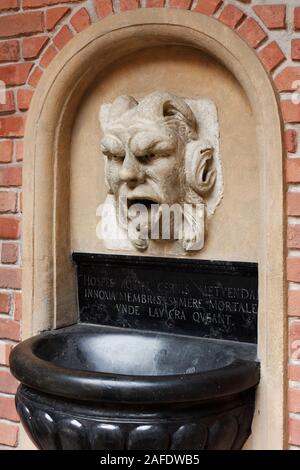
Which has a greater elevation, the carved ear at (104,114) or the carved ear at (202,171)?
the carved ear at (104,114)

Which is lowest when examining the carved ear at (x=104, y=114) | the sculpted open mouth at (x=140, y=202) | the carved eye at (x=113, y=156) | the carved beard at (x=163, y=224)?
the carved beard at (x=163, y=224)

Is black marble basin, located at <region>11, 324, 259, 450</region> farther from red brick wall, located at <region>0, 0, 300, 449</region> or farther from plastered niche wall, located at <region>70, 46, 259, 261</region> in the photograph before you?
plastered niche wall, located at <region>70, 46, 259, 261</region>

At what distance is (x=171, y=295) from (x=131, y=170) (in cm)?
43

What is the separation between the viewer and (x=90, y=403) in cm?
153

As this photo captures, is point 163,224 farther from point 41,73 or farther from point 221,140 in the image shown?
point 41,73

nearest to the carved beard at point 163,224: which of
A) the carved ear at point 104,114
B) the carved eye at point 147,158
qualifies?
the carved eye at point 147,158

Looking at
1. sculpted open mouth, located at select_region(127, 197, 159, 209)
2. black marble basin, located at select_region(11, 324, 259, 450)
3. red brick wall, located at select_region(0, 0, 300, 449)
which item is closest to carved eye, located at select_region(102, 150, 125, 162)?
sculpted open mouth, located at select_region(127, 197, 159, 209)

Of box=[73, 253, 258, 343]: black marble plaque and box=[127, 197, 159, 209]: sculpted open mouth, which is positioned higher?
box=[127, 197, 159, 209]: sculpted open mouth

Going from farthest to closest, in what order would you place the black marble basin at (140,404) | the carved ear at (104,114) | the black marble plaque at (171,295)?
the carved ear at (104,114), the black marble plaque at (171,295), the black marble basin at (140,404)

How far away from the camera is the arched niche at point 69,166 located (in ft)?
5.50

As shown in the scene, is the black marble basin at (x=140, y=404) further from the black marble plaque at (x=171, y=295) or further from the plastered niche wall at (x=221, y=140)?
the plastered niche wall at (x=221, y=140)

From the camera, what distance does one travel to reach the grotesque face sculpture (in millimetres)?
1859

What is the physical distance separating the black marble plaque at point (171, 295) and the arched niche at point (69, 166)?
10cm

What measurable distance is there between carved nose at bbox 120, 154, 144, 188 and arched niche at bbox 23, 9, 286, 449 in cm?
33
